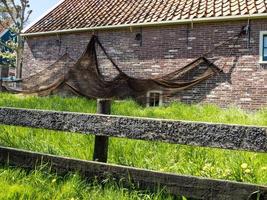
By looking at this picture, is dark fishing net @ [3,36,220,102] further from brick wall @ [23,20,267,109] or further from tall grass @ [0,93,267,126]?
tall grass @ [0,93,267,126]

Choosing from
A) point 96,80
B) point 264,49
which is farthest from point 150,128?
point 96,80

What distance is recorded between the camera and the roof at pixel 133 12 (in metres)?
14.6

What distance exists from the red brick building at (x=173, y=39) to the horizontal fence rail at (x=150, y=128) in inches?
418

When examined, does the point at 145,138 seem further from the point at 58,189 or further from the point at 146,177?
the point at 58,189

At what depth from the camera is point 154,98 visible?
14398mm

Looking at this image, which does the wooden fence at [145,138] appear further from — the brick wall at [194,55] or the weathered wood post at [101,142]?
the brick wall at [194,55]

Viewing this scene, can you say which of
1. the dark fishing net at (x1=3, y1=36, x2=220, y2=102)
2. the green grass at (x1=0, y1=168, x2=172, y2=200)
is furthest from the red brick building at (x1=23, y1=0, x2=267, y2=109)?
the green grass at (x1=0, y1=168, x2=172, y2=200)

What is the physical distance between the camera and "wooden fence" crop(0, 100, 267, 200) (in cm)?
335

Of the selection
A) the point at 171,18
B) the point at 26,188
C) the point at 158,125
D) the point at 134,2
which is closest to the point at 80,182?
the point at 26,188

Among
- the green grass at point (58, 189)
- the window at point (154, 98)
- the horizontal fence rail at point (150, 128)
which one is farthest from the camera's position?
the window at point (154, 98)

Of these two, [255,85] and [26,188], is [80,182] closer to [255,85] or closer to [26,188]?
[26,188]

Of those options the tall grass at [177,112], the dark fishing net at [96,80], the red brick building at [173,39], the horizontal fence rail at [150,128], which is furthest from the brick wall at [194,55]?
the horizontal fence rail at [150,128]

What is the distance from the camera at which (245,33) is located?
46.4ft

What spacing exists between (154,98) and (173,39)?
2741 mm
